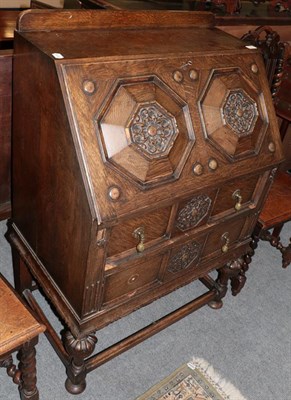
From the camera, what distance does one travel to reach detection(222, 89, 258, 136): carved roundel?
4.92 feet

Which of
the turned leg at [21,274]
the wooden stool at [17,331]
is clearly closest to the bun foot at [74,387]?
the wooden stool at [17,331]

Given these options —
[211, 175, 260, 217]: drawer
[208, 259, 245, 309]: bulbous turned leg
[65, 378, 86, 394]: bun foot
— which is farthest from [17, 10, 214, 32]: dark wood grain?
[65, 378, 86, 394]: bun foot

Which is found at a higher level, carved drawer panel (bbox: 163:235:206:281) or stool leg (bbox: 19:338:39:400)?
carved drawer panel (bbox: 163:235:206:281)

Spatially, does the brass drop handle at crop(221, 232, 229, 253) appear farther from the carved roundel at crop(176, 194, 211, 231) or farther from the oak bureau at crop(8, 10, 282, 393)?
the carved roundel at crop(176, 194, 211, 231)

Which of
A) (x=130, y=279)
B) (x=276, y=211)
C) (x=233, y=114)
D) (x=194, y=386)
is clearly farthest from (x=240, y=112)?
(x=194, y=386)

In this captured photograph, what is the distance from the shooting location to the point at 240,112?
5.04 ft

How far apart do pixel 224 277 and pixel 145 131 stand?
1.19m

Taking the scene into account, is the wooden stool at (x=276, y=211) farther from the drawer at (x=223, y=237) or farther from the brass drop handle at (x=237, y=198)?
the brass drop handle at (x=237, y=198)

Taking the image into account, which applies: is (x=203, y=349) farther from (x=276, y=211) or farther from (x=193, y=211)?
(x=193, y=211)

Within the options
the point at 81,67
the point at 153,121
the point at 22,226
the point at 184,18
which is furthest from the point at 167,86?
the point at 22,226

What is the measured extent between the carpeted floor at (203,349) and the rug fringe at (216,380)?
3cm

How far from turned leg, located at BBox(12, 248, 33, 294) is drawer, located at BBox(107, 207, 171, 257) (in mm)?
765

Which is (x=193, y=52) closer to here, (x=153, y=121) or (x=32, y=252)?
(x=153, y=121)

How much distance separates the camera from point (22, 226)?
69.2 inches
